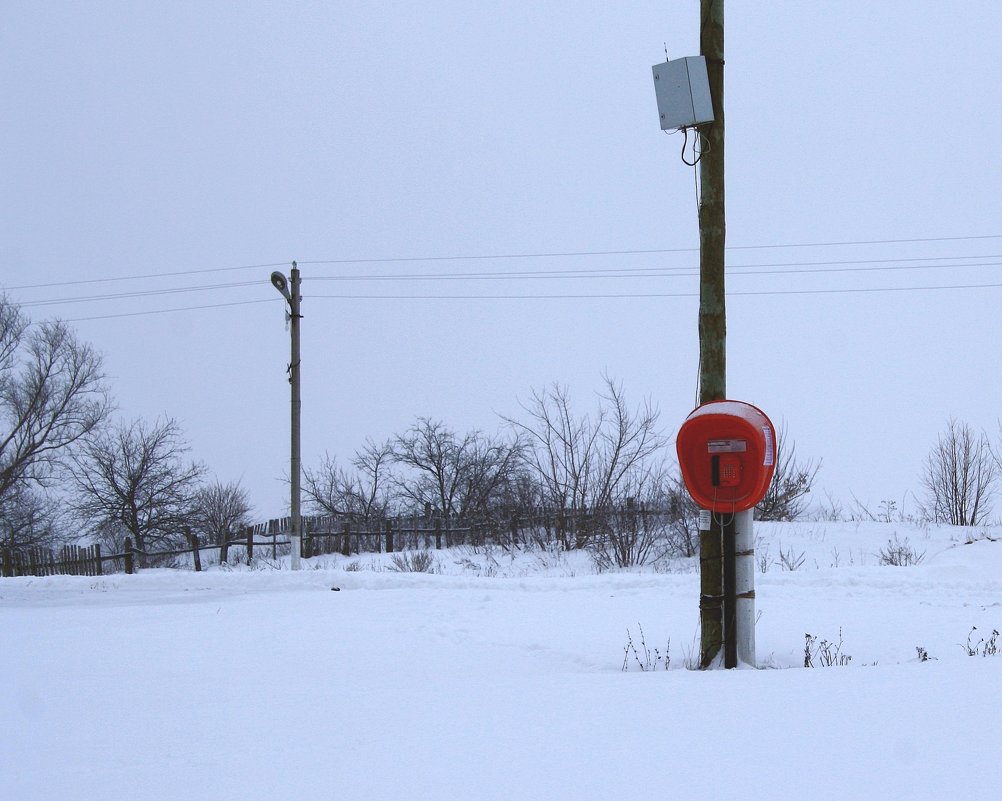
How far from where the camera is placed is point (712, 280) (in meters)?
5.82

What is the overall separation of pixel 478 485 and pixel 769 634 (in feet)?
115

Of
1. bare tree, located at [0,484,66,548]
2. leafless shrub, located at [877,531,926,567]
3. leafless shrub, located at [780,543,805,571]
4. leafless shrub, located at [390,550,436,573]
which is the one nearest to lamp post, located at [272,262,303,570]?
leafless shrub, located at [390,550,436,573]

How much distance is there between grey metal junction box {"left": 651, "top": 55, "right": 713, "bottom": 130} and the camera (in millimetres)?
5762

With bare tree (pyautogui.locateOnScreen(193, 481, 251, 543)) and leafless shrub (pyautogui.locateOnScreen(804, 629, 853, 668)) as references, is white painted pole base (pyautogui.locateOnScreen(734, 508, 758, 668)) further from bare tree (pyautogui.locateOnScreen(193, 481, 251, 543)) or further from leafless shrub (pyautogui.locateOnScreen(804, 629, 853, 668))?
bare tree (pyautogui.locateOnScreen(193, 481, 251, 543))

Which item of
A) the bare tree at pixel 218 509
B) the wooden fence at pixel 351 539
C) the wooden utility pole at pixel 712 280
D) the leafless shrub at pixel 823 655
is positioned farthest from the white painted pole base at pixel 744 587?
the bare tree at pixel 218 509

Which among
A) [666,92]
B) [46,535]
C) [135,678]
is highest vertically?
[666,92]

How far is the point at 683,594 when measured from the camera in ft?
31.2

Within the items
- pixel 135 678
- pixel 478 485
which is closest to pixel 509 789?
pixel 135 678

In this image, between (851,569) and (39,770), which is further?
(851,569)

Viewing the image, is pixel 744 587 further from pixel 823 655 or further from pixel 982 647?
pixel 982 647

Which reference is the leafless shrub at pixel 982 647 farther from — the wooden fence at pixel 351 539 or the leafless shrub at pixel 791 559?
the wooden fence at pixel 351 539

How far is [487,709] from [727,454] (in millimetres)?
2421

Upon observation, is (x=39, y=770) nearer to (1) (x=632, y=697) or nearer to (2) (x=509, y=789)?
(2) (x=509, y=789)

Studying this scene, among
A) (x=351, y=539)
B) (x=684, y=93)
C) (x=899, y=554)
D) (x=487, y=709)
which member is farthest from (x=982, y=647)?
(x=351, y=539)
